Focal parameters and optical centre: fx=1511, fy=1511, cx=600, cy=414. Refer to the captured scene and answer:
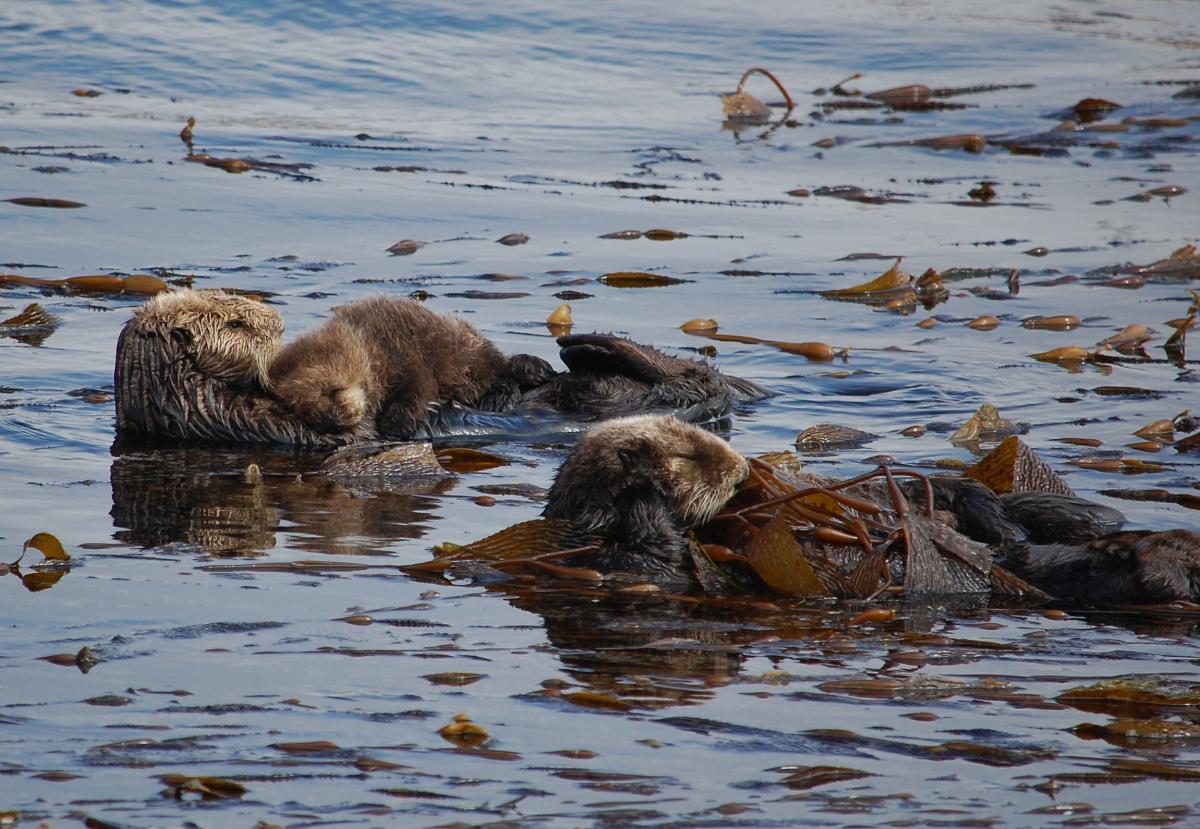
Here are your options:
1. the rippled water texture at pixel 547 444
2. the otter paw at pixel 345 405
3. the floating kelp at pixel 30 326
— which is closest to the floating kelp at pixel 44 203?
the rippled water texture at pixel 547 444

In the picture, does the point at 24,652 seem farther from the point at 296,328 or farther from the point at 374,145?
the point at 374,145

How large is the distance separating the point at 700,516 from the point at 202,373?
93.4 inches

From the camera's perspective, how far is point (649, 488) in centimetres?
420

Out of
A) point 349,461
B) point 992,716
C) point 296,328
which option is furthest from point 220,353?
point 992,716

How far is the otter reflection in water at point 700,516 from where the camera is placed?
3955mm

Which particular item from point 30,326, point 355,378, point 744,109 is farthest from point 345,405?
point 744,109

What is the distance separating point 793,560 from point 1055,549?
2.37 feet

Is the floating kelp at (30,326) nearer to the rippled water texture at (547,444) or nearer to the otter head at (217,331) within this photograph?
the rippled water texture at (547,444)

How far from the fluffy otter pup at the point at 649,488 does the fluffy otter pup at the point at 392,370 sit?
1679 mm

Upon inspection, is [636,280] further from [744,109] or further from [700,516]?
[744,109]

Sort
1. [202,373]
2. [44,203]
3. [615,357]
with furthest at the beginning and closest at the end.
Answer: [44,203] → [615,357] → [202,373]

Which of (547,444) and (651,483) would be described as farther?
(547,444)

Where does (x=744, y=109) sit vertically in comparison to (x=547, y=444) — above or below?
above

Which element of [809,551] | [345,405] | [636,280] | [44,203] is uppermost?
[44,203]
